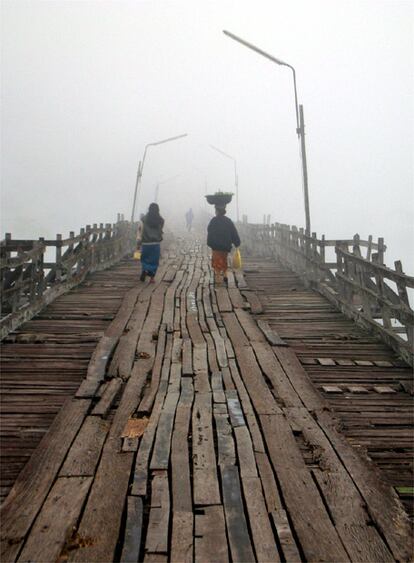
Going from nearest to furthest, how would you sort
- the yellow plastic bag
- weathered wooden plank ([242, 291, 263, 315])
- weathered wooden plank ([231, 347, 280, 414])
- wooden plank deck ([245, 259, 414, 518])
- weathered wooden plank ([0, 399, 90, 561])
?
weathered wooden plank ([0, 399, 90, 561]), wooden plank deck ([245, 259, 414, 518]), weathered wooden plank ([231, 347, 280, 414]), weathered wooden plank ([242, 291, 263, 315]), the yellow plastic bag

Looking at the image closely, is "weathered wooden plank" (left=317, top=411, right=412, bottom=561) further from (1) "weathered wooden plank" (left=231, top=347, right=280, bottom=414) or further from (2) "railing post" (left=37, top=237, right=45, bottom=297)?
(2) "railing post" (left=37, top=237, right=45, bottom=297)

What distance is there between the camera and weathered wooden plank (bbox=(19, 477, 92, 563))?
289 centimetres

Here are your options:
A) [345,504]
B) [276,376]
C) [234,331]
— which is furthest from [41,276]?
[345,504]

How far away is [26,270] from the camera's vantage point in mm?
9766

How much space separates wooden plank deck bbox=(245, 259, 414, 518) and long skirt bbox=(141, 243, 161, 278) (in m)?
3.19

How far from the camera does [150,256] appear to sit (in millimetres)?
12672

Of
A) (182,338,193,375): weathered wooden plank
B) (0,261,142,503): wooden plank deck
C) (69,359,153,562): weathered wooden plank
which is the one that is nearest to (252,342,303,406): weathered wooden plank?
(182,338,193,375): weathered wooden plank

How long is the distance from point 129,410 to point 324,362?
2.99 meters

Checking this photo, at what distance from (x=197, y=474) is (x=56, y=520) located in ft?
3.46

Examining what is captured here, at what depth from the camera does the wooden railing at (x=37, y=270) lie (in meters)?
8.28

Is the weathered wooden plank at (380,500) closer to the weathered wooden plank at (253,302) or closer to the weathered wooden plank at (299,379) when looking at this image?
the weathered wooden plank at (299,379)

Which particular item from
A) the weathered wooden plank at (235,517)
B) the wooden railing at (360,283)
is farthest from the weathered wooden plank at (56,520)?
the wooden railing at (360,283)

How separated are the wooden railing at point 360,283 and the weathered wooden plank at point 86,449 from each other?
4175 millimetres

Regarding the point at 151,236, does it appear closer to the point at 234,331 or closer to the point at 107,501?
the point at 234,331
